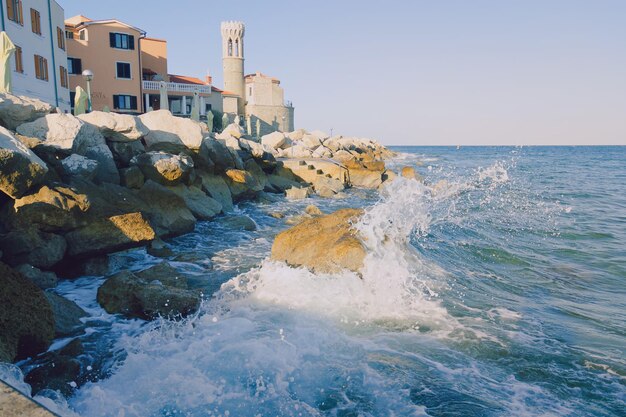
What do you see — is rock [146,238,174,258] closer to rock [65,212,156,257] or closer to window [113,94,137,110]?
rock [65,212,156,257]

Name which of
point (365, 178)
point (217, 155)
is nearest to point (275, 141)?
point (365, 178)

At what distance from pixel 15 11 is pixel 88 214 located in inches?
730

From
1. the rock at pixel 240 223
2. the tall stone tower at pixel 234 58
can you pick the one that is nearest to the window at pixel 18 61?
the rock at pixel 240 223

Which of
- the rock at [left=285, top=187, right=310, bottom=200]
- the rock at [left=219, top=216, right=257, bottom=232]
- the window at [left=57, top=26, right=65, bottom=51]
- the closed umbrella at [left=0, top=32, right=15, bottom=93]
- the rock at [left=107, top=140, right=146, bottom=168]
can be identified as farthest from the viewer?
the window at [left=57, top=26, right=65, bottom=51]

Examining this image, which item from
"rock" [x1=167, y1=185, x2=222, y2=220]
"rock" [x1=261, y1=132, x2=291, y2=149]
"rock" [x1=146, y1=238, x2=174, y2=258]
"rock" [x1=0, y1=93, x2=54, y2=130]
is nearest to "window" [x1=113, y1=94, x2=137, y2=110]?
"rock" [x1=261, y1=132, x2=291, y2=149]

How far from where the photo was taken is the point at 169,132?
15938mm

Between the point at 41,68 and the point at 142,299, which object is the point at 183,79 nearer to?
the point at 41,68

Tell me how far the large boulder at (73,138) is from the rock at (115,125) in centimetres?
71

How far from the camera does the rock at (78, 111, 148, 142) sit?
43.1 feet

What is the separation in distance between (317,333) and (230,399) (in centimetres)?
191

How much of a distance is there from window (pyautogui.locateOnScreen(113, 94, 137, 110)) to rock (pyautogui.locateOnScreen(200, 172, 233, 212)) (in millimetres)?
23176

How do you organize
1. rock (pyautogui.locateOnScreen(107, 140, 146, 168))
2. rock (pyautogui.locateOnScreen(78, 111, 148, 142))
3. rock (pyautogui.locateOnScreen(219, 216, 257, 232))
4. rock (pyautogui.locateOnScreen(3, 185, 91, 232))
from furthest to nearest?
rock (pyautogui.locateOnScreen(219, 216, 257, 232))
rock (pyautogui.locateOnScreen(107, 140, 146, 168))
rock (pyautogui.locateOnScreen(78, 111, 148, 142))
rock (pyautogui.locateOnScreen(3, 185, 91, 232))

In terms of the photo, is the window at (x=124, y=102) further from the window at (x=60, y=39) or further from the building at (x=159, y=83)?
the window at (x=60, y=39)

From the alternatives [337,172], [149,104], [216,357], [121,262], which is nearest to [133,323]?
[216,357]
